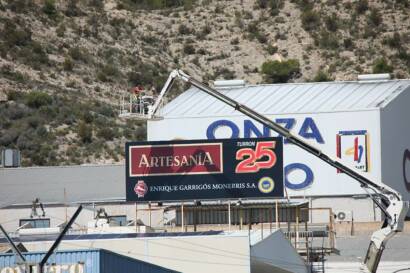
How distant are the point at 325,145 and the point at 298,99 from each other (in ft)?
20.0

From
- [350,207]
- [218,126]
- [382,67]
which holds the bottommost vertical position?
[350,207]

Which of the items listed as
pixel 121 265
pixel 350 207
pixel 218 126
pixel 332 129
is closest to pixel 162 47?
pixel 218 126

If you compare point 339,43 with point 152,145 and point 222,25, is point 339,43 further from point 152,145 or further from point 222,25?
point 152,145

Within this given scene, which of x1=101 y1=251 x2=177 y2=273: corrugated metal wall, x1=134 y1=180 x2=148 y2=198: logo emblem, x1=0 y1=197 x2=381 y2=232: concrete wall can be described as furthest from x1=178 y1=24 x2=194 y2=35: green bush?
x1=101 y1=251 x2=177 y2=273: corrugated metal wall

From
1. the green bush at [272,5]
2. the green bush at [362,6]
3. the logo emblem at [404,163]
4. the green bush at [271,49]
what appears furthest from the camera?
the green bush at [272,5]

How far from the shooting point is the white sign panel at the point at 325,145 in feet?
318

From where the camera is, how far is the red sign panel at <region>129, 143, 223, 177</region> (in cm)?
8175

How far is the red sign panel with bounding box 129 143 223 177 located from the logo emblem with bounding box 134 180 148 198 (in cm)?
43

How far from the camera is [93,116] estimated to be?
5576 inches

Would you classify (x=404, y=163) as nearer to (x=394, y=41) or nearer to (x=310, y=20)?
(x=394, y=41)

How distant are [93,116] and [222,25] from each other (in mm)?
29252

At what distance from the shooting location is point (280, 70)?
15562 cm

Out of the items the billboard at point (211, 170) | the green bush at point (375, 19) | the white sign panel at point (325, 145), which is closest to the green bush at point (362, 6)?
the green bush at point (375, 19)

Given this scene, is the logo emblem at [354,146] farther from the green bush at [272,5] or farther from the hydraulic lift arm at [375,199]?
the green bush at [272,5]
